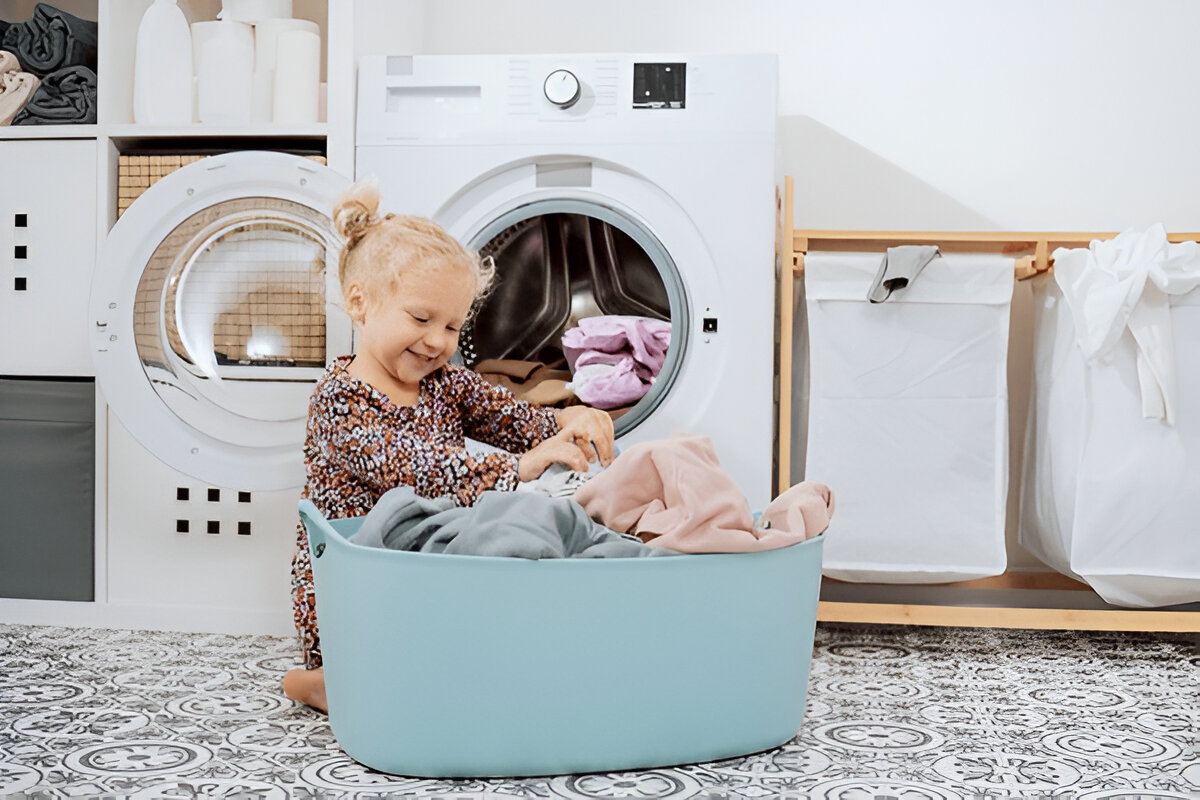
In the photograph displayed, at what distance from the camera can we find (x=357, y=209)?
152cm

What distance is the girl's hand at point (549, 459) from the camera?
4.63 feet

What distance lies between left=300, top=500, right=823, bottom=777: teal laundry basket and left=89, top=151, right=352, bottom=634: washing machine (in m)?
0.55

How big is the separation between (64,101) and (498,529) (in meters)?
1.41

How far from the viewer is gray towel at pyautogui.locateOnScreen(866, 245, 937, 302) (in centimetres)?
175

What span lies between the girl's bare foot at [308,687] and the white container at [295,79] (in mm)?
1017

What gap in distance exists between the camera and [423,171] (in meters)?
1.83

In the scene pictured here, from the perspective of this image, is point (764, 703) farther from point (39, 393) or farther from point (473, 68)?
point (39, 393)

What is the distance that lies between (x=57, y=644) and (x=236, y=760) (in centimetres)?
75

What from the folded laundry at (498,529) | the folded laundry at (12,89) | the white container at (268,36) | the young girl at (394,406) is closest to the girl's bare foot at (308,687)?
the young girl at (394,406)

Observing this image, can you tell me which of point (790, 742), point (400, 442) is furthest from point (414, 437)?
point (790, 742)

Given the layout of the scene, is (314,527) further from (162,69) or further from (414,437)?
(162,69)

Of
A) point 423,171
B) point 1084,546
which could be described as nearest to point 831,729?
point 1084,546

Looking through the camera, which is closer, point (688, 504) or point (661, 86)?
point (688, 504)

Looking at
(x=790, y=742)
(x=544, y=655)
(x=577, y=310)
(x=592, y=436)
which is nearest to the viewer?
(x=544, y=655)
